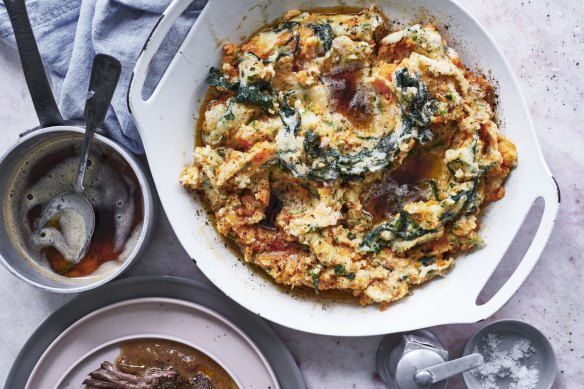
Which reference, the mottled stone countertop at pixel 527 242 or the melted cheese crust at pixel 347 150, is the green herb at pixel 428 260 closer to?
the melted cheese crust at pixel 347 150

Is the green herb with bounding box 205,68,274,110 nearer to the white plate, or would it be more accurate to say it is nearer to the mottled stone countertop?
the mottled stone countertop

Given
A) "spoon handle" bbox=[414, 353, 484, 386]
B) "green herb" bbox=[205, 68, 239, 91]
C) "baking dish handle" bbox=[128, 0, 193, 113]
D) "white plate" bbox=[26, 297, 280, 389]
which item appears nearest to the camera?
"baking dish handle" bbox=[128, 0, 193, 113]

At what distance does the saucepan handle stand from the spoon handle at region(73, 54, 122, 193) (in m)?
0.20

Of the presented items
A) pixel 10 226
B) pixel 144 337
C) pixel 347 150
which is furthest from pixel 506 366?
pixel 10 226

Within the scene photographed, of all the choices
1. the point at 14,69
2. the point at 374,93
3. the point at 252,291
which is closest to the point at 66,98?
the point at 14,69

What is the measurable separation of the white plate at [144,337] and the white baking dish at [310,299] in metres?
0.31

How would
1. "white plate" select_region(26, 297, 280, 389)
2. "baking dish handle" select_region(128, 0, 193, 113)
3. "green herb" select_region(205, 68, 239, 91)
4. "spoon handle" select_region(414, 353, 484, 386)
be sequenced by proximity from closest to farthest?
"baking dish handle" select_region(128, 0, 193, 113) → "spoon handle" select_region(414, 353, 484, 386) → "green herb" select_region(205, 68, 239, 91) → "white plate" select_region(26, 297, 280, 389)

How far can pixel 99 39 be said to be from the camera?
9.24 feet

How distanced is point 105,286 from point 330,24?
1.62 m

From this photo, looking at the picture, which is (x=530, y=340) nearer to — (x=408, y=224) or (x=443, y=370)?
(x=443, y=370)

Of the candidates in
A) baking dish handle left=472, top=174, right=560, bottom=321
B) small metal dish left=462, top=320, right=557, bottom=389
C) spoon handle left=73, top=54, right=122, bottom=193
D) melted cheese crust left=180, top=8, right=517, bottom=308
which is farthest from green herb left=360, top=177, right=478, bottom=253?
spoon handle left=73, top=54, right=122, bottom=193

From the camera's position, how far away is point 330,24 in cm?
274

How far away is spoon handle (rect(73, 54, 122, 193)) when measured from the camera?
2512mm

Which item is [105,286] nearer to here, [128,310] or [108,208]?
[128,310]
